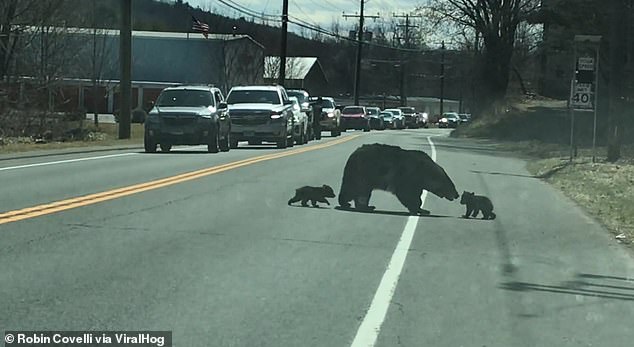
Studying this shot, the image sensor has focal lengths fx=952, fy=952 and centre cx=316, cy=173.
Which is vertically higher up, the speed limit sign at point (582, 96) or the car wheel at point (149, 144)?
the speed limit sign at point (582, 96)

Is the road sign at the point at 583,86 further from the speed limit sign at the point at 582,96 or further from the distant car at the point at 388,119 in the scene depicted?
the distant car at the point at 388,119

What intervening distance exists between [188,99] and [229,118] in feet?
7.38

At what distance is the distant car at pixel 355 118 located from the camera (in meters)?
63.2

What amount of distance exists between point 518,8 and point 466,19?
Answer: 4.31 m

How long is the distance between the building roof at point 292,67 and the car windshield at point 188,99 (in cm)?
5078

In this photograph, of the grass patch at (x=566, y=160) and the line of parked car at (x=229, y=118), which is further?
the line of parked car at (x=229, y=118)

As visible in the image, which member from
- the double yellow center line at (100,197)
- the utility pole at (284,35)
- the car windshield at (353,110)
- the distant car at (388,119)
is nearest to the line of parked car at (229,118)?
the double yellow center line at (100,197)

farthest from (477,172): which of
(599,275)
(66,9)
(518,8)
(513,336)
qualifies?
(518,8)

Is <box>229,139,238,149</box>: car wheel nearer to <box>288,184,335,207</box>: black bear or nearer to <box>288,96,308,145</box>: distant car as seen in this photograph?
<box>288,96,308,145</box>: distant car

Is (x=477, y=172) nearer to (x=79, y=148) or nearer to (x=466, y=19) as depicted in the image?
→ (x=79, y=148)

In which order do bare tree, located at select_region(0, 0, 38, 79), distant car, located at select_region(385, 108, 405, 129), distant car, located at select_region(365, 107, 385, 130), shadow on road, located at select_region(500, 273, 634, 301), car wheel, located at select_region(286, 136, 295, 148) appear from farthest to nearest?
1. distant car, located at select_region(385, 108, 405, 129)
2. distant car, located at select_region(365, 107, 385, 130)
3. bare tree, located at select_region(0, 0, 38, 79)
4. car wheel, located at select_region(286, 136, 295, 148)
5. shadow on road, located at select_region(500, 273, 634, 301)

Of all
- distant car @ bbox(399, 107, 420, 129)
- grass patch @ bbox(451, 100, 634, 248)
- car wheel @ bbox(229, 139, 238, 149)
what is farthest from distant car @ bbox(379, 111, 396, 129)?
car wheel @ bbox(229, 139, 238, 149)

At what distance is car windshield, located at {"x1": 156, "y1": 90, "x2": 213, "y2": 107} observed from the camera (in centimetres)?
2889

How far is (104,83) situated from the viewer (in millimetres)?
65750
